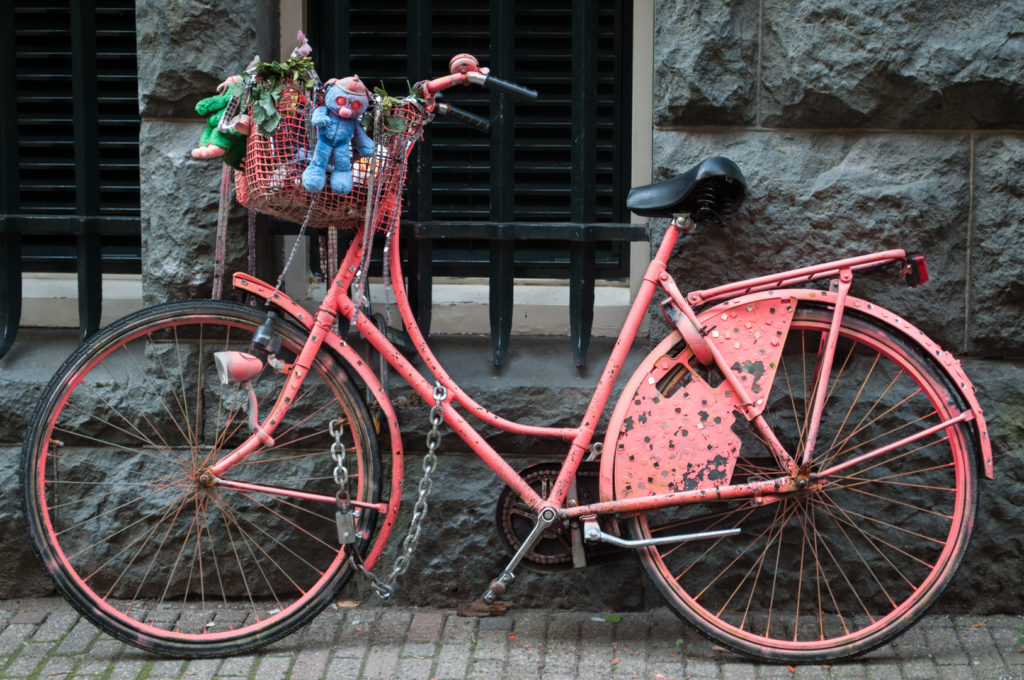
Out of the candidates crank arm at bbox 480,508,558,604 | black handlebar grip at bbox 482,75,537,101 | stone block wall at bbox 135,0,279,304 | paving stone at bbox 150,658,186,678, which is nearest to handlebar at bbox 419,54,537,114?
black handlebar grip at bbox 482,75,537,101

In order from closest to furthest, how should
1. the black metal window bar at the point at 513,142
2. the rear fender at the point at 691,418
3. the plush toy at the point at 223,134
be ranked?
the plush toy at the point at 223,134 → the rear fender at the point at 691,418 → the black metal window bar at the point at 513,142

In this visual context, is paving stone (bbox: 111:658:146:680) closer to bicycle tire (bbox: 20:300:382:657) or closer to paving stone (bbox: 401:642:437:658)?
bicycle tire (bbox: 20:300:382:657)

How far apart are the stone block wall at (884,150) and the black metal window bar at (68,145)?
1.94m

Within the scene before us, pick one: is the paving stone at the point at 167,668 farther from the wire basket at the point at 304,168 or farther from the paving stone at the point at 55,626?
the wire basket at the point at 304,168

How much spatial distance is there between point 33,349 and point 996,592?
3.37 m

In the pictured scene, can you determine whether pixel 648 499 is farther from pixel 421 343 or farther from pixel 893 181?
pixel 893 181

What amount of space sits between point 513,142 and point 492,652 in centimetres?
166

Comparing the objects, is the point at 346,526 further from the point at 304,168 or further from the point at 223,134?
the point at 223,134

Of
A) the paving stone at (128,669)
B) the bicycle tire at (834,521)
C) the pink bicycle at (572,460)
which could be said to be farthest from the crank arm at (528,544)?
the paving stone at (128,669)

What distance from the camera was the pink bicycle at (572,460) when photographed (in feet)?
10.8

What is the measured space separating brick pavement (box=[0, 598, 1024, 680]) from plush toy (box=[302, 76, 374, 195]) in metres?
1.42

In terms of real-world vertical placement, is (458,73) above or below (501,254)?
above

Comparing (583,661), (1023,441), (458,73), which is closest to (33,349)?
(458,73)

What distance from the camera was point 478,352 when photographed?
12.8 feet
